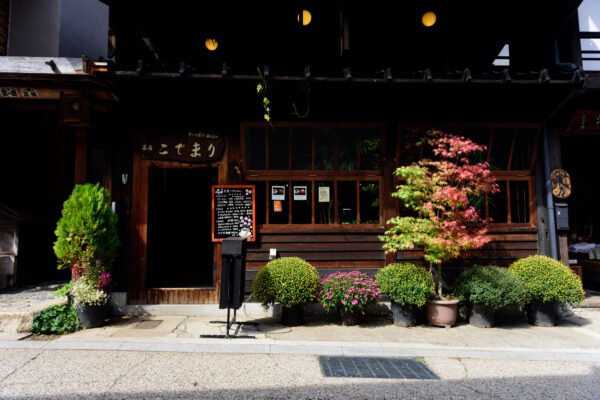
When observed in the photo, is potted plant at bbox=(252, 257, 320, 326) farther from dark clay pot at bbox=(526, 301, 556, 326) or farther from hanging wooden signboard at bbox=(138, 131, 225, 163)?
dark clay pot at bbox=(526, 301, 556, 326)

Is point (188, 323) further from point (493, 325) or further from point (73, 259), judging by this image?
point (493, 325)

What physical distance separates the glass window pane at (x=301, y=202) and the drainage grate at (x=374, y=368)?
3.20 m

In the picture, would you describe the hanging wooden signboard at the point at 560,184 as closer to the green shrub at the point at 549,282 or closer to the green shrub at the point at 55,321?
the green shrub at the point at 549,282

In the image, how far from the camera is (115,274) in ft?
23.1

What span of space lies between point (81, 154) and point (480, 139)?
8.81m

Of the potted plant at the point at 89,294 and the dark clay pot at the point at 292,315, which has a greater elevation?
the potted plant at the point at 89,294

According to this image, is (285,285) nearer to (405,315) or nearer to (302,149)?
(405,315)

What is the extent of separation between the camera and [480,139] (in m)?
7.63

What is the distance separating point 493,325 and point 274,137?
19.2ft

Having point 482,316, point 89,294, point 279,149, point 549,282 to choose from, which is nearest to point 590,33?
point 549,282

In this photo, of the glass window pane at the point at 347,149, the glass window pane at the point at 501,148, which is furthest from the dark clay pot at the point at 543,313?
the glass window pane at the point at 347,149

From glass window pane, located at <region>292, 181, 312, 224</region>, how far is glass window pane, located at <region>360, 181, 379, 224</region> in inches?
46.6

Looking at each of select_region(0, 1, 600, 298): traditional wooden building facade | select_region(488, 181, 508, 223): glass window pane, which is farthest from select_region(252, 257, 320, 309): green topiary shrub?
select_region(488, 181, 508, 223): glass window pane

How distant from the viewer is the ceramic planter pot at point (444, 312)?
20.3 feet
